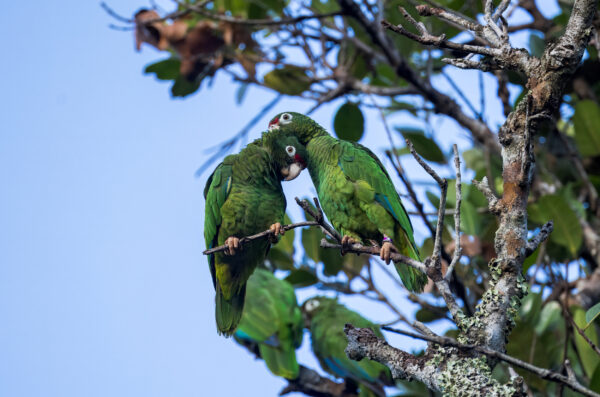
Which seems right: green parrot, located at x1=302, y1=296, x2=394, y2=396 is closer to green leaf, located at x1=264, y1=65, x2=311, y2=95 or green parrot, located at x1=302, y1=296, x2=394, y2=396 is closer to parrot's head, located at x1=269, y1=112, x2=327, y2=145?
green leaf, located at x1=264, y1=65, x2=311, y2=95

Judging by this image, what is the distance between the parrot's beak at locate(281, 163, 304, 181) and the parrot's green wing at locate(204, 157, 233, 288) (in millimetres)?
444

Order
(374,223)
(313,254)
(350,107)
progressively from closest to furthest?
(374,223) → (350,107) → (313,254)

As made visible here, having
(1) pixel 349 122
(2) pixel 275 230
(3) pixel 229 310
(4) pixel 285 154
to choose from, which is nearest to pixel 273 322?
(1) pixel 349 122

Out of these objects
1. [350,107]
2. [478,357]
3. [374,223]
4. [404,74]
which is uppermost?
[404,74]

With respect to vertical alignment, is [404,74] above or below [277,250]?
above

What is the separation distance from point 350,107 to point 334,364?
2224 millimetres

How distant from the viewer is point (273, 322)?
194 inches

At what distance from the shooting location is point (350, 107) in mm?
3277

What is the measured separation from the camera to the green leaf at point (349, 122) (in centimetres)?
315

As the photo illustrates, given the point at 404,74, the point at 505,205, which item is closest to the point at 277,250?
the point at 404,74

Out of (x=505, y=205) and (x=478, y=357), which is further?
(x=505, y=205)

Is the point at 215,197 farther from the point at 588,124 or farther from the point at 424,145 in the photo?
the point at 588,124

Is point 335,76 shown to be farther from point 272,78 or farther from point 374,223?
point 374,223

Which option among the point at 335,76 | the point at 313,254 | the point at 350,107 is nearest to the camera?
the point at 350,107
